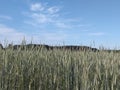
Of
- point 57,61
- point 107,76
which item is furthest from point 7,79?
point 107,76

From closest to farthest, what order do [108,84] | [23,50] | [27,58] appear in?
[108,84] < [27,58] < [23,50]

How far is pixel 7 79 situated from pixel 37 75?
58 cm

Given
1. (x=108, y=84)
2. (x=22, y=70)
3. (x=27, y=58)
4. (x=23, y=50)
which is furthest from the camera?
(x=23, y=50)

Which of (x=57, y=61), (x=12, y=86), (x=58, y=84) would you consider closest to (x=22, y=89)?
(x=12, y=86)

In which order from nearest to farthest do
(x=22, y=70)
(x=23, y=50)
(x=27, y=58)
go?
1. (x=22, y=70)
2. (x=27, y=58)
3. (x=23, y=50)

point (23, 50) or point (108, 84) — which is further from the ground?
point (23, 50)

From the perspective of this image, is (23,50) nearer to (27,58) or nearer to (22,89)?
(27,58)

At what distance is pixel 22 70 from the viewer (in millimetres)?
5227

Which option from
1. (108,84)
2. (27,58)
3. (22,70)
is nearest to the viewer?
(108,84)

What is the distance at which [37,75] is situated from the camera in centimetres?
535

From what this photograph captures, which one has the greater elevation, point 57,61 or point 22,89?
point 57,61

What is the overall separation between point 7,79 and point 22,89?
0.30m

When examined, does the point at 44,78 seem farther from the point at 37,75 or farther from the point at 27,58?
the point at 27,58

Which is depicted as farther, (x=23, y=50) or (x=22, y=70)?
(x=23, y=50)
